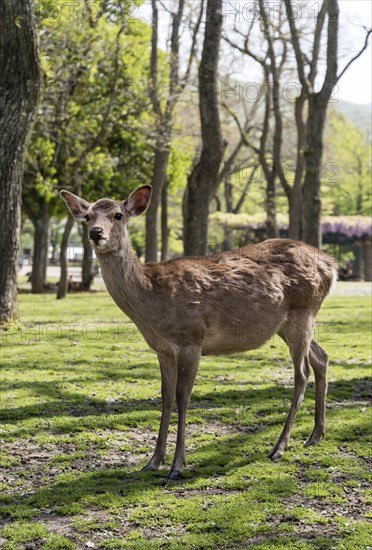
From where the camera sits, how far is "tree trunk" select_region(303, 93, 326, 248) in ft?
61.7

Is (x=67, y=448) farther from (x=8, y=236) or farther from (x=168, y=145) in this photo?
(x=168, y=145)

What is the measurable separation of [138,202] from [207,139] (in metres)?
8.75

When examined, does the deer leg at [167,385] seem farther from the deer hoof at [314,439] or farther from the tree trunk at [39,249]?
the tree trunk at [39,249]

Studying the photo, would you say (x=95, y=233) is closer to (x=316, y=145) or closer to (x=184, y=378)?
(x=184, y=378)

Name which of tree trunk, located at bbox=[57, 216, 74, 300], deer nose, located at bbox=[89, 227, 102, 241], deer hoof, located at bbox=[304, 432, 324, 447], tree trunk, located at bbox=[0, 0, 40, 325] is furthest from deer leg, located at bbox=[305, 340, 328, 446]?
tree trunk, located at bbox=[57, 216, 74, 300]

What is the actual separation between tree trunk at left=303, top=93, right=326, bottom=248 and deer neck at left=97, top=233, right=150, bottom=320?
42.0ft

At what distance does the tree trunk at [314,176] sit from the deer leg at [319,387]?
38.2 feet

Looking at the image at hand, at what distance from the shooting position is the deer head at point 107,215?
6000 mm

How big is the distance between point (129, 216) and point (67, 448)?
2.25 metres

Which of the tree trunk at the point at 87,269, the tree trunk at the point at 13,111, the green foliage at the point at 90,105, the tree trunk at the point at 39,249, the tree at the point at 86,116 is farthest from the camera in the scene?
the tree trunk at the point at 87,269

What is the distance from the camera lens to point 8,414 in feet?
26.5

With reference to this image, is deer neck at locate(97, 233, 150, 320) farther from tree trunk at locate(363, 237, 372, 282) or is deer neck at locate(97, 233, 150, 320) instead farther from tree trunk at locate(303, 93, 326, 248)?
tree trunk at locate(363, 237, 372, 282)

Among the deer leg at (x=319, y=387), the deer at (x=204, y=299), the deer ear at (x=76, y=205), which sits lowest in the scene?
the deer leg at (x=319, y=387)

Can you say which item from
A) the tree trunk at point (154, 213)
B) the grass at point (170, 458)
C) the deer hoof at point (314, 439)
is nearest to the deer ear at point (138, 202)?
the grass at point (170, 458)
